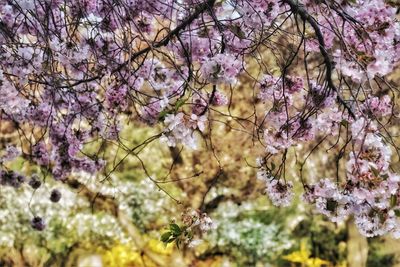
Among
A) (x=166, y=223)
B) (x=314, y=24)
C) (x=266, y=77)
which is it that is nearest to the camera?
(x=314, y=24)

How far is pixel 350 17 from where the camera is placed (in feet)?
8.85

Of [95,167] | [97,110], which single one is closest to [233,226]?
[95,167]

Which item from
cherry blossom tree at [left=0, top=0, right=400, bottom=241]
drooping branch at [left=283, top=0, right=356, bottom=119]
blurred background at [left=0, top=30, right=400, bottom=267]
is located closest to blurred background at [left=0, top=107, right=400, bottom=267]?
blurred background at [left=0, top=30, right=400, bottom=267]

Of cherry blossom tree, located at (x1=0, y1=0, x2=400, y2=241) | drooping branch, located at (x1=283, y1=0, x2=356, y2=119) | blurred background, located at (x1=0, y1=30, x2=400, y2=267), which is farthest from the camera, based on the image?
blurred background, located at (x1=0, y1=30, x2=400, y2=267)

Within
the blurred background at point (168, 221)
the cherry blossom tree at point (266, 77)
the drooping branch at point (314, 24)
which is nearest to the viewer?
the cherry blossom tree at point (266, 77)

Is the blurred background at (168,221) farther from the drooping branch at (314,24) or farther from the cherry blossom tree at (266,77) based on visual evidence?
the drooping branch at (314,24)

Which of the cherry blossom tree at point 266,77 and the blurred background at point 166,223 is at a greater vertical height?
the blurred background at point 166,223

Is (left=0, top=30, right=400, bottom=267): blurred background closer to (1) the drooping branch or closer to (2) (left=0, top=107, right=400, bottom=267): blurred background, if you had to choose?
(2) (left=0, top=107, right=400, bottom=267): blurred background

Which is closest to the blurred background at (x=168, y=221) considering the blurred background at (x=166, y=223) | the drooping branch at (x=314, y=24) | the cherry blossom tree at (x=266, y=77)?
the blurred background at (x=166, y=223)

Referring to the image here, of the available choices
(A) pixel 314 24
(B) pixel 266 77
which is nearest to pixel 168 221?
(B) pixel 266 77

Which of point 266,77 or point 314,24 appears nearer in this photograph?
point 314,24

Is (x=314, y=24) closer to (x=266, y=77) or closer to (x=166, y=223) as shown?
(x=266, y=77)

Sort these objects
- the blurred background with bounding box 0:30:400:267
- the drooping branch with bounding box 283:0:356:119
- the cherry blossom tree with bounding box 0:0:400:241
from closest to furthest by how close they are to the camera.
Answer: the cherry blossom tree with bounding box 0:0:400:241 → the drooping branch with bounding box 283:0:356:119 → the blurred background with bounding box 0:30:400:267

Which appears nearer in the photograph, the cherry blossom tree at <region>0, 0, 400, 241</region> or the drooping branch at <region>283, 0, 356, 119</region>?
the cherry blossom tree at <region>0, 0, 400, 241</region>
